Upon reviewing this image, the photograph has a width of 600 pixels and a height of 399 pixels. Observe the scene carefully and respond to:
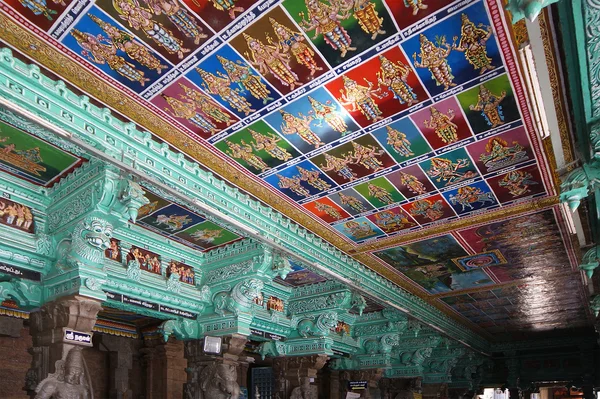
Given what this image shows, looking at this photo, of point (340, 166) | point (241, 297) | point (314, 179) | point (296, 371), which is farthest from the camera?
point (296, 371)

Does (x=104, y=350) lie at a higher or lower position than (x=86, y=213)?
lower

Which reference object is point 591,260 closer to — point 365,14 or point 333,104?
point 333,104

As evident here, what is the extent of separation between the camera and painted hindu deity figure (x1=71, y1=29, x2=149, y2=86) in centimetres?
443

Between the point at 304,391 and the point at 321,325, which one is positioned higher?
the point at 321,325

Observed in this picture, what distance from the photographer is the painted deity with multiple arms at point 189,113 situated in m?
5.37

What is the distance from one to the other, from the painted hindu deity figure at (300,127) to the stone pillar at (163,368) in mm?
7035

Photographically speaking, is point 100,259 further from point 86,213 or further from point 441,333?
point 441,333

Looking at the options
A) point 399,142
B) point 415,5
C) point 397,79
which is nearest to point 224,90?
point 397,79

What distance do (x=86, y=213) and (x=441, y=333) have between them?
13.1 metres

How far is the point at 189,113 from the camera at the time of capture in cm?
557

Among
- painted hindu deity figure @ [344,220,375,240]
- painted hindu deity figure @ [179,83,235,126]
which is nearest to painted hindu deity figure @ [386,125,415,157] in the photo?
painted hindu deity figure @ [179,83,235,126]

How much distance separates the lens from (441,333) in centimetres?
1543

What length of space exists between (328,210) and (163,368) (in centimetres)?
593

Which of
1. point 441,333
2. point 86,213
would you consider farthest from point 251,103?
point 441,333
